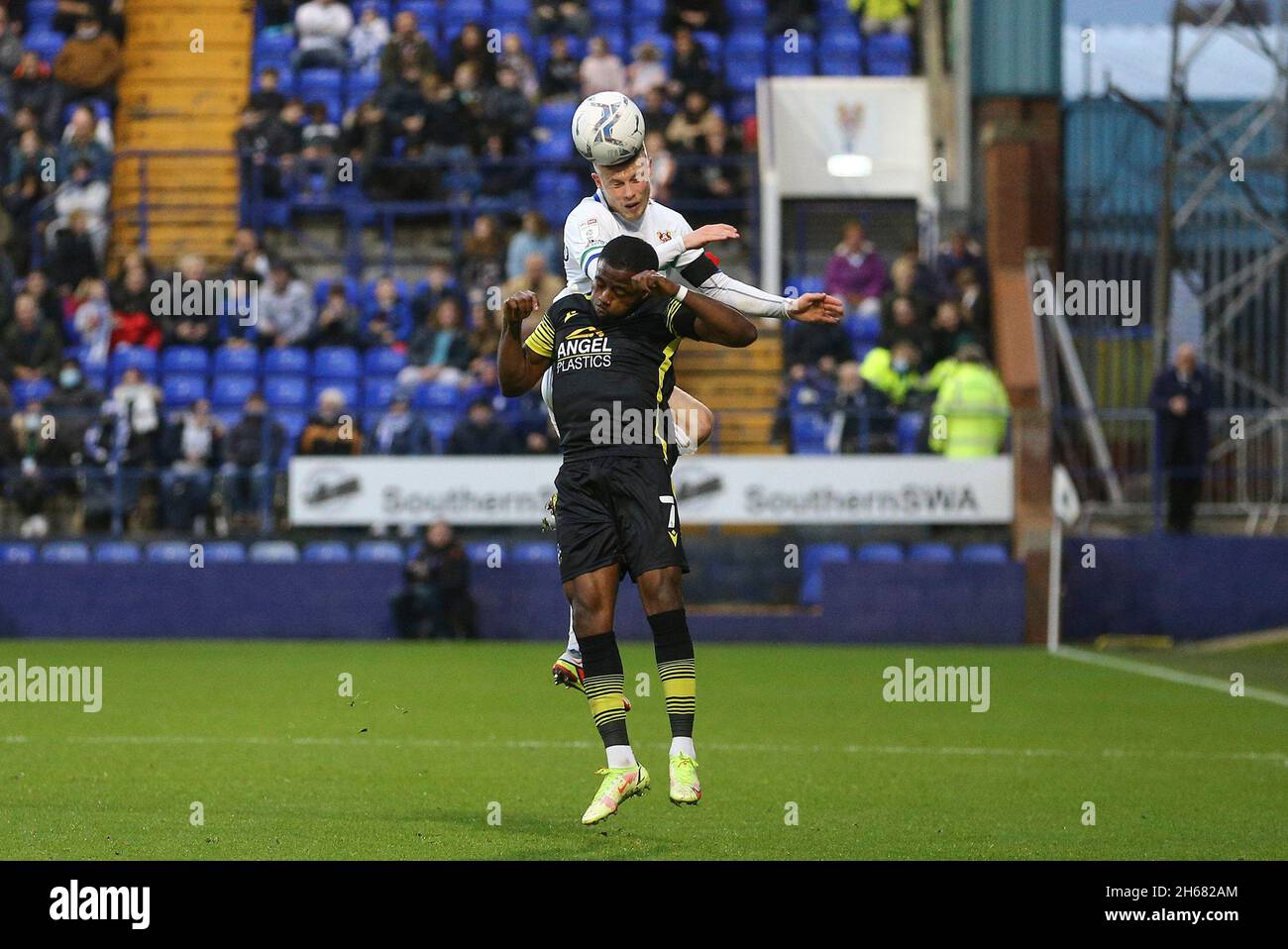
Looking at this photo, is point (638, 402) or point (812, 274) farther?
point (812, 274)

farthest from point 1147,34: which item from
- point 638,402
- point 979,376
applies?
point 638,402

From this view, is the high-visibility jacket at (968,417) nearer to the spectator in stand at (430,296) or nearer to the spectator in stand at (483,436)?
the spectator in stand at (483,436)

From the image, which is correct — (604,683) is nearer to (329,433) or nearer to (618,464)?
(618,464)

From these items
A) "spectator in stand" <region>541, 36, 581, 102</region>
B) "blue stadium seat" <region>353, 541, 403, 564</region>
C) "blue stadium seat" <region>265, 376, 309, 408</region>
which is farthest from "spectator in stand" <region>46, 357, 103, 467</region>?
"spectator in stand" <region>541, 36, 581, 102</region>

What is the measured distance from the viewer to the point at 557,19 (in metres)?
27.0

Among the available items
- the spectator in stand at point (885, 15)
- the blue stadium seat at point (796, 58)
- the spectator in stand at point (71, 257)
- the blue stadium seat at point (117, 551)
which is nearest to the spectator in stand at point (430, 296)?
the blue stadium seat at point (117, 551)

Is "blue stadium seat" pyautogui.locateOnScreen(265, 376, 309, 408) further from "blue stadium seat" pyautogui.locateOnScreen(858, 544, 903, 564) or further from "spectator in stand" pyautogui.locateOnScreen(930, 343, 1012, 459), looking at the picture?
"spectator in stand" pyautogui.locateOnScreen(930, 343, 1012, 459)

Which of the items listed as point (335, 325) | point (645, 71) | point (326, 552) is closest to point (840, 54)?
point (645, 71)

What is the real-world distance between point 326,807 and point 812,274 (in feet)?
56.8

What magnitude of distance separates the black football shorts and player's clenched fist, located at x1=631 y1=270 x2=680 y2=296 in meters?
0.75

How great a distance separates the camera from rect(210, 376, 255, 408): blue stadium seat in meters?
23.1

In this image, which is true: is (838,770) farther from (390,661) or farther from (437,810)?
(390,661)

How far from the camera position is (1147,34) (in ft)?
98.2

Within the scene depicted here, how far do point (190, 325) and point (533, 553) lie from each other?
17.5 feet
